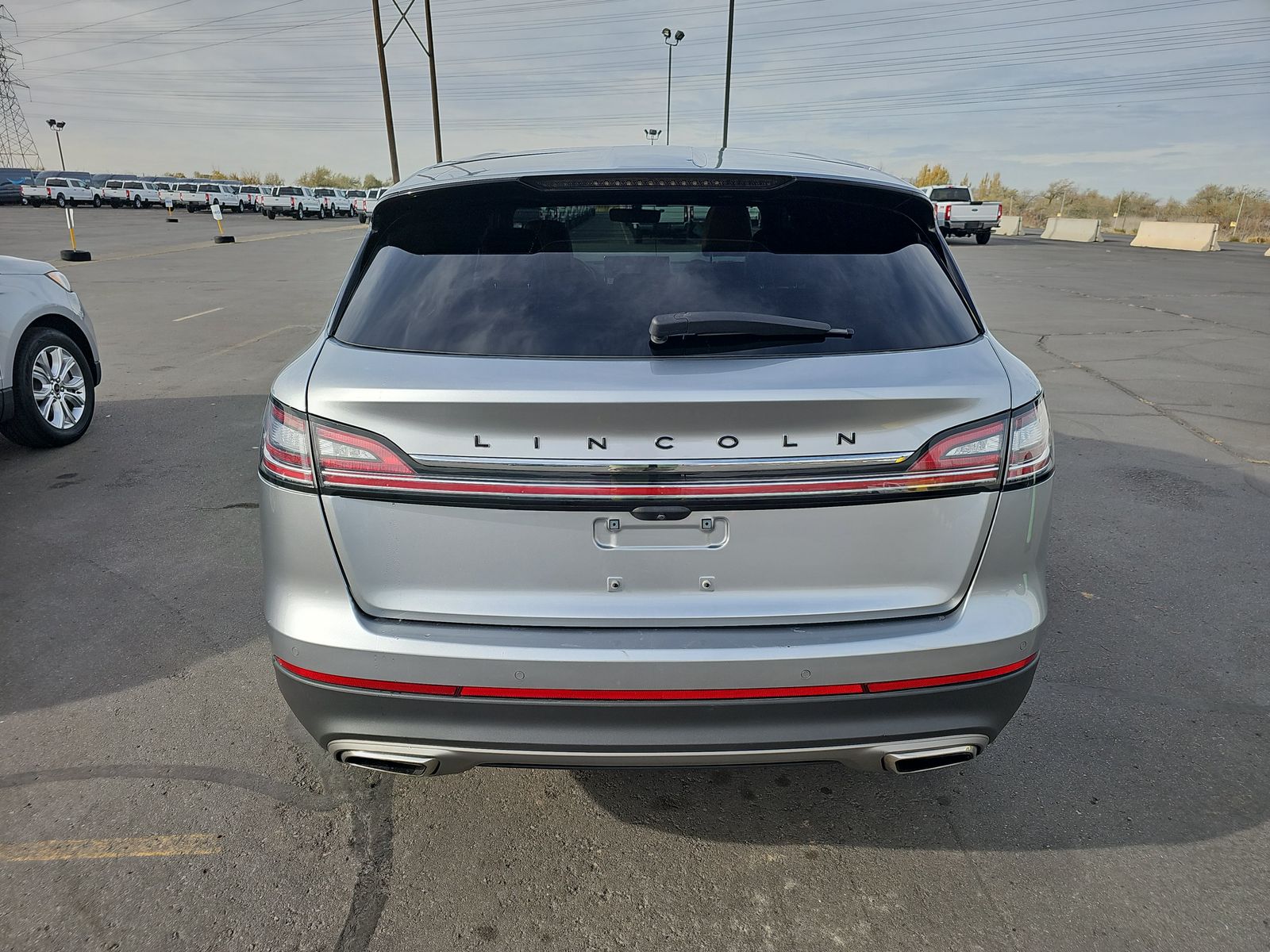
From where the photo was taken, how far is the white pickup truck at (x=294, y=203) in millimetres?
56581

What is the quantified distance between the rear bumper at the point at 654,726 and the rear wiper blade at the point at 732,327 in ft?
2.87

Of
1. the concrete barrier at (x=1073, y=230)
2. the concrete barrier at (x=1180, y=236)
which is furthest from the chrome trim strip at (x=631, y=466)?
the concrete barrier at (x=1073, y=230)

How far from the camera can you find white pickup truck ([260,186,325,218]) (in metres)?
56.6

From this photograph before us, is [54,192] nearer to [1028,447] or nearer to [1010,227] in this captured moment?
[1010,227]

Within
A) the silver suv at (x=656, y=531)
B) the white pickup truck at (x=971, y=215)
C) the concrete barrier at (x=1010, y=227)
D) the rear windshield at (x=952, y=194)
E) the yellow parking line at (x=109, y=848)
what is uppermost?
the silver suv at (x=656, y=531)

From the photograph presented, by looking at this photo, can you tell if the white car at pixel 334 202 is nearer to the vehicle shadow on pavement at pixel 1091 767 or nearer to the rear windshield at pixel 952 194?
the rear windshield at pixel 952 194

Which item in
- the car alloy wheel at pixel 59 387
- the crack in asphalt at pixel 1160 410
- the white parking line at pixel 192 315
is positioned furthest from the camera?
the white parking line at pixel 192 315

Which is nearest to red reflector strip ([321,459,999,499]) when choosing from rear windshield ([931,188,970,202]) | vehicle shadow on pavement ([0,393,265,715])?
vehicle shadow on pavement ([0,393,265,715])

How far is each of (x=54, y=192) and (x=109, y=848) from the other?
7121 centimetres

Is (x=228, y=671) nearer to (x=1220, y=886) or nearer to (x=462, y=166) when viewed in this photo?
(x=462, y=166)

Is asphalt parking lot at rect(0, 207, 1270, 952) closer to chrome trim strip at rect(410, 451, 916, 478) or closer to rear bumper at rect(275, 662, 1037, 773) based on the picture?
rear bumper at rect(275, 662, 1037, 773)

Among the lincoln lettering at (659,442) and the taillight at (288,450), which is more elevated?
the lincoln lettering at (659,442)

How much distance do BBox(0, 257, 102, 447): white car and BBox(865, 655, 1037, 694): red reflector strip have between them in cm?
633

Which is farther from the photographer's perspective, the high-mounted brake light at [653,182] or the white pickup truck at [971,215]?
the white pickup truck at [971,215]
